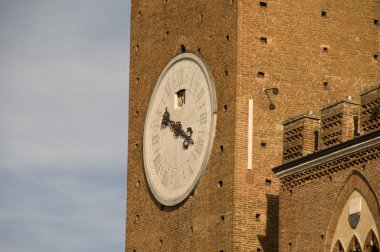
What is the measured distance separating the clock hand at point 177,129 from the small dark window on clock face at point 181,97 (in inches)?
20.4

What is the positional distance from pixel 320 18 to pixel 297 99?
103 inches

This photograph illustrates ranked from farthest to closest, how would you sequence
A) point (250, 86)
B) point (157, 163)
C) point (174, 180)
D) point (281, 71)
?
1. point (157, 163)
2. point (174, 180)
3. point (281, 71)
4. point (250, 86)

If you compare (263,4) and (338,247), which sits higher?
(263,4)

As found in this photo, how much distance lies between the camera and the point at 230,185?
2068 inches

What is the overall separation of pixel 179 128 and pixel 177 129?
3.5 inches

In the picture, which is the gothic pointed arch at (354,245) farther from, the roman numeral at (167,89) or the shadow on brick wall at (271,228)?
the roman numeral at (167,89)

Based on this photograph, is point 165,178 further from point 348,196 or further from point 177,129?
point 348,196

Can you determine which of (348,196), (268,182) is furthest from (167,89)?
(348,196)

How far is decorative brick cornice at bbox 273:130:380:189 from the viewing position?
155ft

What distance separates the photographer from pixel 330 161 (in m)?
48.7

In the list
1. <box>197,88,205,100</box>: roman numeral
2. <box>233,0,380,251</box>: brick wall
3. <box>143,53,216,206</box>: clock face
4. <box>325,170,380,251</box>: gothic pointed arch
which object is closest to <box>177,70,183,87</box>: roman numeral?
<box>143,53,216,206</box>: clock face

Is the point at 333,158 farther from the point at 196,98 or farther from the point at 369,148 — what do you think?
the point at 196,98

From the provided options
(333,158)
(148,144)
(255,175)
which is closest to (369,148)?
(333,158)

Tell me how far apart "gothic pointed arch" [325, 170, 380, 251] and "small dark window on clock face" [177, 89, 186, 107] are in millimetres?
8692
